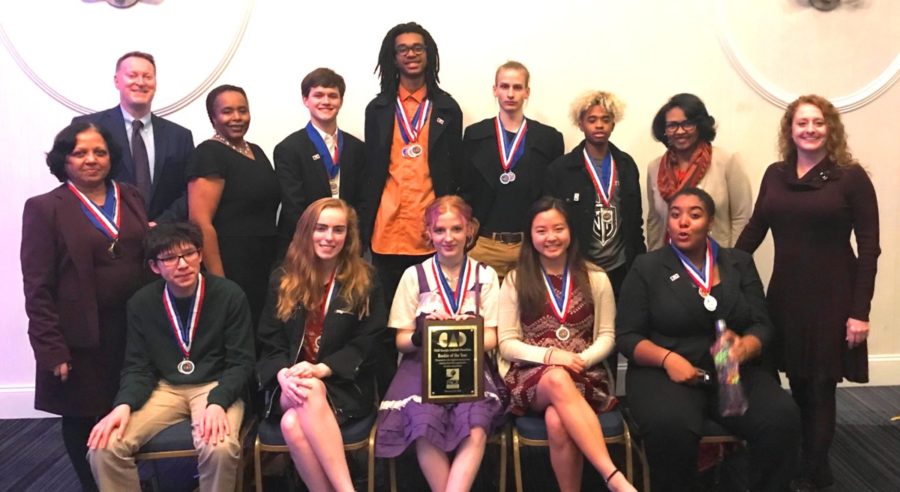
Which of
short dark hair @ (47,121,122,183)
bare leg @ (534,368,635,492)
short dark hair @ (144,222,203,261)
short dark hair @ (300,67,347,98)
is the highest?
short dark hair @ (300,67,347,98)

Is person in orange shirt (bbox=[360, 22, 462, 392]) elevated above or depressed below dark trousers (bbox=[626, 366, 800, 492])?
above

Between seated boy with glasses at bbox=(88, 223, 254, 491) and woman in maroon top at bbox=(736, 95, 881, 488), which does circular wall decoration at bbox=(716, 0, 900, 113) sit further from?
seated boy with glasses at bbox=(88, 223, 254, 491)

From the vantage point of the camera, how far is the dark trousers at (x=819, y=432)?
3.17 meters

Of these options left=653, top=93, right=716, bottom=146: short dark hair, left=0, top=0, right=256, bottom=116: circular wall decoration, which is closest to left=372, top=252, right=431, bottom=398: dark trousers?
left=653, top=93, right=716, bottom=146: short dark hair

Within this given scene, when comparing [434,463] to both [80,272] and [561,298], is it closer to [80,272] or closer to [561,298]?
[561,298]

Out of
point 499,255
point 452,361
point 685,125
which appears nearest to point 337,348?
point 452,361

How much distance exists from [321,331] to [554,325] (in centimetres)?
100

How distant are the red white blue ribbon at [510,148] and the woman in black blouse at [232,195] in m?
1.12

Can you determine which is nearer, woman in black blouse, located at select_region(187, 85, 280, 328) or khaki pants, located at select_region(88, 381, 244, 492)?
khaki pants, located at select_region(88, 381, 244, 492)

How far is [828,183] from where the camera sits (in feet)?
10.1

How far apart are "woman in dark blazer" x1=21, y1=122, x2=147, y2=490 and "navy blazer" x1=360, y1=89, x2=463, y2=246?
1.05 metres

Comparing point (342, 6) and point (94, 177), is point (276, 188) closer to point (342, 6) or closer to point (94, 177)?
point (94, 177)

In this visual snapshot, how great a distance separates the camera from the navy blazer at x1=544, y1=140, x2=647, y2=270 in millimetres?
3480

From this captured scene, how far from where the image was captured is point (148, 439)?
280 centimetres
